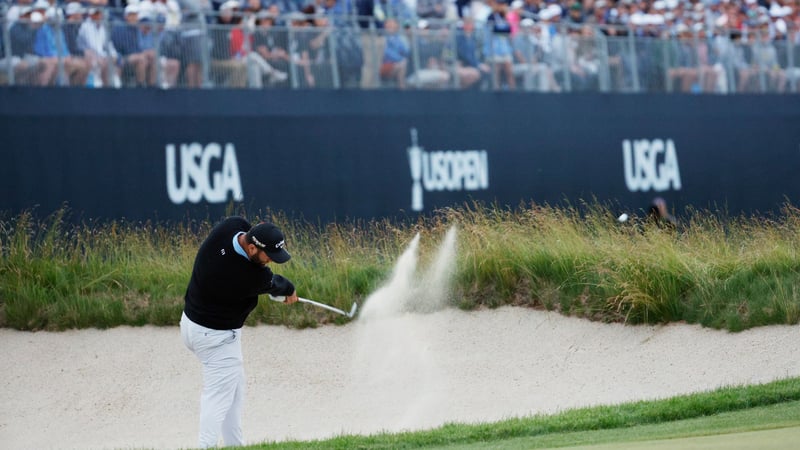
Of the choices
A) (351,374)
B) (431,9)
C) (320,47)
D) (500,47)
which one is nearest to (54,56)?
(320,47)

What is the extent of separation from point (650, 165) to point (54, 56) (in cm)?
1286

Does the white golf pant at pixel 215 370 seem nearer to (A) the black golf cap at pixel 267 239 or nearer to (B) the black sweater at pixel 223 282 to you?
(B) the black sweater at pixel 223 282

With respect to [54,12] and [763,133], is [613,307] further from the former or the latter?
[763,133]

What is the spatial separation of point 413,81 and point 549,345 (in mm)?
9492

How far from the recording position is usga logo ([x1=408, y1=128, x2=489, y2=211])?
918 inches

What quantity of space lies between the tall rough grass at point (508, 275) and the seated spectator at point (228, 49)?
4796 mm

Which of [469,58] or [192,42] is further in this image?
[469,58]

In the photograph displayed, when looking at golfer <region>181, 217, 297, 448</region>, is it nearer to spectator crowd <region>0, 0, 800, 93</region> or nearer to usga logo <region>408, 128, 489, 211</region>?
spectator crowd <region>0, 0, 800, 93</region>

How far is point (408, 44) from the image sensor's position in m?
22.6

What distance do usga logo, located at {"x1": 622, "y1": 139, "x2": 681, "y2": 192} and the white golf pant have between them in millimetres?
17329

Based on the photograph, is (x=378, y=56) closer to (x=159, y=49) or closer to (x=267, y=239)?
(x=159, y=49)

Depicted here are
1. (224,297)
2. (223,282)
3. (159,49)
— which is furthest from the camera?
(159,49)

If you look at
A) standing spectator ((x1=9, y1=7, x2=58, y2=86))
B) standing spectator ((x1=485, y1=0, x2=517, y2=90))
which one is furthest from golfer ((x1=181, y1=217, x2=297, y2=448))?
standing spectator ((x1=485, y1=0, x2=517, y2=90))

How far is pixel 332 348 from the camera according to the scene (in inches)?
594
